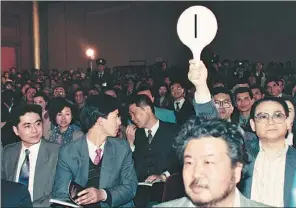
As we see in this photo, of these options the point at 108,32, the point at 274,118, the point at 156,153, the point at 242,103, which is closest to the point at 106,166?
Answer: the point at 156,153

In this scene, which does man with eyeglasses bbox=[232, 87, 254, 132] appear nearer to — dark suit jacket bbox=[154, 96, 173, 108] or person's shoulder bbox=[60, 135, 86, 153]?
person's shoulder bbox=[60, 135, 86, 153]

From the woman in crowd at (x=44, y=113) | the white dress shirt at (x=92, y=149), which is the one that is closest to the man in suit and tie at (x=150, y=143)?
the white dress shirt at (x=92, y=149)

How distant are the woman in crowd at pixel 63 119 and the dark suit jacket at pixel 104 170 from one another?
1.41 m

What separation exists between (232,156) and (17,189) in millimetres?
1116

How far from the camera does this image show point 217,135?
6.18ft

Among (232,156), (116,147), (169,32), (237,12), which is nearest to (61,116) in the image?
(116,147)

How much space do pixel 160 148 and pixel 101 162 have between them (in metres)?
1.00

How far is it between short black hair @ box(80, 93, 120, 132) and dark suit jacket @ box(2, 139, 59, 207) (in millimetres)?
319

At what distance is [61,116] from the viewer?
4500 millimetres

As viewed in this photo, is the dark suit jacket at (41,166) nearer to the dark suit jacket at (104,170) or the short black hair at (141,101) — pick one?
the dark suit jacket at (104,170)

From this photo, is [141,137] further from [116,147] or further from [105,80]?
[105,80]

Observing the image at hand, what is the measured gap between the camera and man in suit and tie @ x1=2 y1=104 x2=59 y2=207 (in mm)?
3180

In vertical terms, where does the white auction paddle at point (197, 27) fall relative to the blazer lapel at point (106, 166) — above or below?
above

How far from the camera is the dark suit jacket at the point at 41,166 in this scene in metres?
3.16
